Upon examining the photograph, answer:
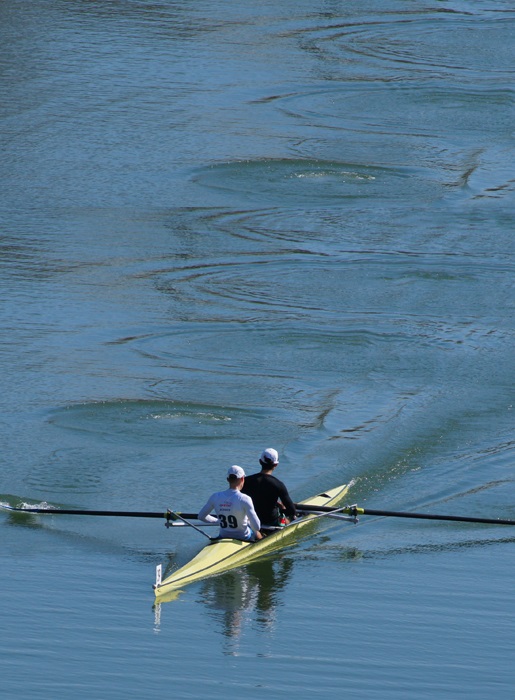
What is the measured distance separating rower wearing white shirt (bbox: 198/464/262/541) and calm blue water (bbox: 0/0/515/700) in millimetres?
595

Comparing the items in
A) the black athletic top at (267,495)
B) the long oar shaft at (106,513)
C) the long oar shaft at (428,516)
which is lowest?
the long oar shaft at (428,516)

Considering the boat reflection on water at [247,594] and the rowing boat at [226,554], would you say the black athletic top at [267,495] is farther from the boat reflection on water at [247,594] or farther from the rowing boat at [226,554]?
the boat reflection on water at [247,594]

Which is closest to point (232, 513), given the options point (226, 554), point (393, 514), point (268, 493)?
point (226, 554)

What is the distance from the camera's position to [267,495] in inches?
617

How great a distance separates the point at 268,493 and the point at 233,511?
734 millimetres

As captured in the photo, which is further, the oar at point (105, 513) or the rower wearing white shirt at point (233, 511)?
the oar at point (105, 513)

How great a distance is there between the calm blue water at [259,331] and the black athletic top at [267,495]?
71 centimetres

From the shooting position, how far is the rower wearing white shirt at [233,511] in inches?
590

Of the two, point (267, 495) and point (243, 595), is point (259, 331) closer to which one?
point (267, 495)

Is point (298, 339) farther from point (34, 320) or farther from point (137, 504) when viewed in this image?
point (137, 504)

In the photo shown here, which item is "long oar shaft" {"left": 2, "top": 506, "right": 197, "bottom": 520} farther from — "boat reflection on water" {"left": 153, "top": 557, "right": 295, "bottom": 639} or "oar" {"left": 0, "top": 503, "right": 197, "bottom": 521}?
"boat reflection on water" {"left": 153, "top": 557, "right": 295, "bottom": 639}

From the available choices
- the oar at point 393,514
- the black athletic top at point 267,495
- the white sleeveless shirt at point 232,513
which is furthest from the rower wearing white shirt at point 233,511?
the oar at point 393,514

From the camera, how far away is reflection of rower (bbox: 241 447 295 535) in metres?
15.6

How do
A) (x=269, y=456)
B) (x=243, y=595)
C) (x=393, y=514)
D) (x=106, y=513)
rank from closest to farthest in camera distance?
(x=243, y=595)
(x=269, y=456)
(x=106, y=513)
(x=393, y=514)
